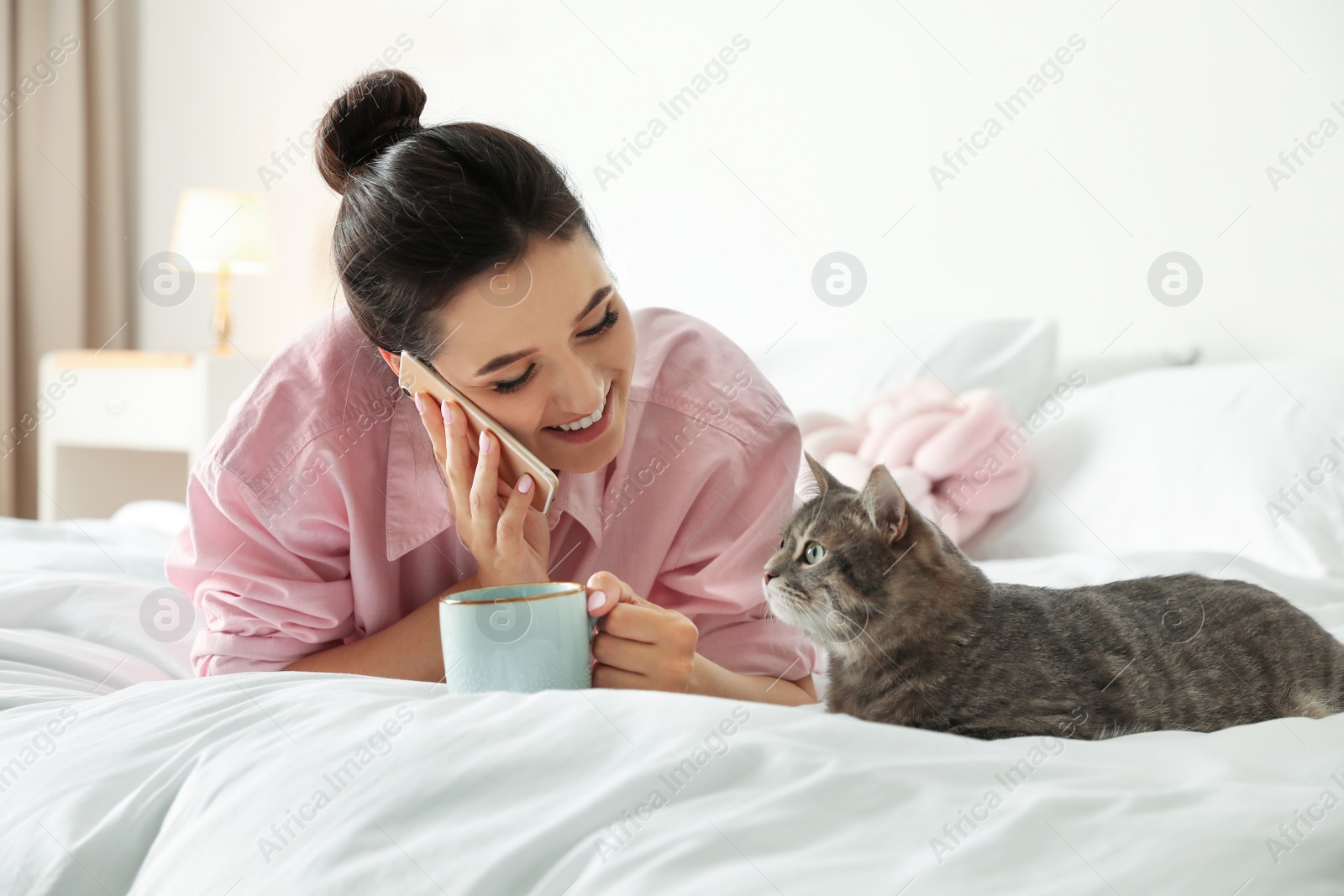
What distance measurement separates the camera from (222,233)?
3127 millimetres

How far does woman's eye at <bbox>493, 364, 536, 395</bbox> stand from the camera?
1052 mm

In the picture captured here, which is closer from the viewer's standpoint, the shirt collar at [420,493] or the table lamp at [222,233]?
the shirt collar at [420,493]

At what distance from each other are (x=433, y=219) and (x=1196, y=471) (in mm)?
1206

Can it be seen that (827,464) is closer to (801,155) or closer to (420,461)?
(420,461)

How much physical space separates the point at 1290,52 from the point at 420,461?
5.68ft

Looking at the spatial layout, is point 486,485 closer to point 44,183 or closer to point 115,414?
point 115,414

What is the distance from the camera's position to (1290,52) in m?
1.95

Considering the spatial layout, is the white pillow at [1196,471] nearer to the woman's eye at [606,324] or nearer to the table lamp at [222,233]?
the woman's eye at [606,324]

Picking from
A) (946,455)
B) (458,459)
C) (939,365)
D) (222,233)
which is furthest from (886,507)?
(222,233)

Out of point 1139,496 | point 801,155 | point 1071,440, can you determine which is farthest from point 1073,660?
point 801,155

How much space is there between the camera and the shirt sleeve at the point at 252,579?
1136 millimetres

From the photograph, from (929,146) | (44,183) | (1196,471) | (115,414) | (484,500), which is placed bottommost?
(115,414)

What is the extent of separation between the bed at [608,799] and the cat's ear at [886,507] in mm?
197

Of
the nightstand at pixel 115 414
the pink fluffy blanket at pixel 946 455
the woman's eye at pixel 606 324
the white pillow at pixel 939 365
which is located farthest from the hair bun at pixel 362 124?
the nightstand at pixel 115 414
